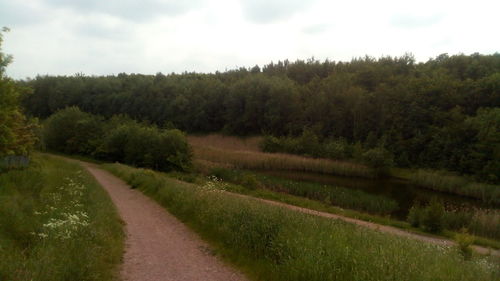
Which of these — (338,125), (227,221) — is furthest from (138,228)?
(338,125)

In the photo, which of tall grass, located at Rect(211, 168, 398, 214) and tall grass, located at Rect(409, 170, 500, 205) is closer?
tall grass, located at Rect(211, 168, 398, 214)

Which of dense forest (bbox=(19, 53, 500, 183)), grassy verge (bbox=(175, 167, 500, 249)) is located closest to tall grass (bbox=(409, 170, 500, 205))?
dense forest (bbox=(19, 53, 500, 183))

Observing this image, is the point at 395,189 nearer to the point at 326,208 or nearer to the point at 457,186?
the point at 457,186

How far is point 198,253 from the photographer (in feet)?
34.0

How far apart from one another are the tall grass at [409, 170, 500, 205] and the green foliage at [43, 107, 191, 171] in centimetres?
2289

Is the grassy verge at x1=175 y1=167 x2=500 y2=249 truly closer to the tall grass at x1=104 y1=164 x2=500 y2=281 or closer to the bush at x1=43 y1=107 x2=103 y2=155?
the tall grass at x1=104 y1=164 x2=500 y2=281

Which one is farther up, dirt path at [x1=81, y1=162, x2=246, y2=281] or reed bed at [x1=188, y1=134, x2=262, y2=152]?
dirt path at [x1=81, y1=162, x2=246, y2=281]

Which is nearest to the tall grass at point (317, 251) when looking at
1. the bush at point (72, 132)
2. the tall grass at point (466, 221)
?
the tall grass at point (466, 221)

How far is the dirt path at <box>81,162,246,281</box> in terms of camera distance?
8.73 meters

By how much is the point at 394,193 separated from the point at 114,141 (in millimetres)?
33072

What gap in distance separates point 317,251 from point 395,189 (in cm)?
3231

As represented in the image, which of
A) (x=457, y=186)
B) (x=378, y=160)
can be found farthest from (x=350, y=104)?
(x=457, y=186)

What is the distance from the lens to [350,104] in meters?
64.6

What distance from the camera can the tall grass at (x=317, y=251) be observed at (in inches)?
250
